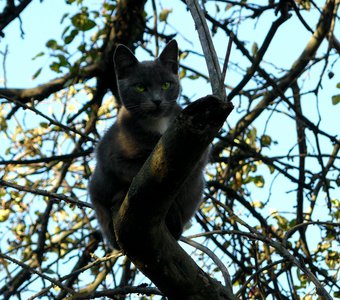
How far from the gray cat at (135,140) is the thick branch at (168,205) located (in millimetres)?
841

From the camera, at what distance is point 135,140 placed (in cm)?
432

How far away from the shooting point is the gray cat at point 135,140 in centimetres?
423

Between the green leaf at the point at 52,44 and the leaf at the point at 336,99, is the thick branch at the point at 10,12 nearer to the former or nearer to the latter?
the green leaf at the point at 52,44

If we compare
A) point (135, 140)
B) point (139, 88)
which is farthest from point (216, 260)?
point (139, 88)

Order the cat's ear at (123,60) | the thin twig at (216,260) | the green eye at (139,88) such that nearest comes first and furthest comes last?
the thin twig at (216,260) < the green eye at (139,88) < the cat's ear at (123,60)

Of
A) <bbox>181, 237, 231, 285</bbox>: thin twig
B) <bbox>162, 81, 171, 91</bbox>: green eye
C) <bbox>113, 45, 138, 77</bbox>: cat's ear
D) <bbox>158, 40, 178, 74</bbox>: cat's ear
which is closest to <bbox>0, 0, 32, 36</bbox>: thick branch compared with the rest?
<bbox>113, 45, 138, 77</bbox>: cat's ear

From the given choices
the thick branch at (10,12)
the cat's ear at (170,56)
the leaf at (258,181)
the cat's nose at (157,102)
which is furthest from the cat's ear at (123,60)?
the leaf at (258,181)

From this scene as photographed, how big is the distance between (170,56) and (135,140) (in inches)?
40.5

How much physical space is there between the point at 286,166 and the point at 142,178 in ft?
11.1

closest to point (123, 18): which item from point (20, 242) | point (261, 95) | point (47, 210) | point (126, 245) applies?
point (261, 95)

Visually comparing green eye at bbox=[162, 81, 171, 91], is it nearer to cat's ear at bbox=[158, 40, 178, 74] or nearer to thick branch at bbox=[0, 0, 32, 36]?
cat's ear at bbox=[158, 40, 178, 74]

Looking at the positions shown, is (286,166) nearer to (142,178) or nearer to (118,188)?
(118,188)

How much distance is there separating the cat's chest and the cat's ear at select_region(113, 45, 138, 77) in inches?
27.3

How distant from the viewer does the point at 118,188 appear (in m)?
4.32
